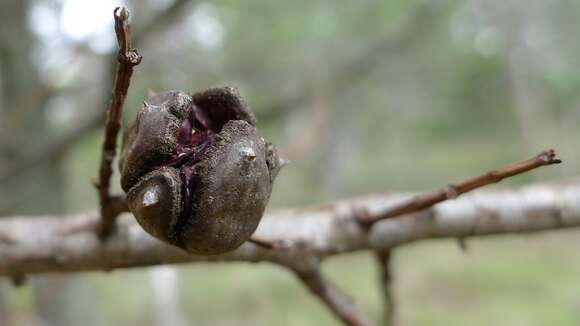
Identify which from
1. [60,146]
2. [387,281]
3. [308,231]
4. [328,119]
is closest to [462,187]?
[308,231]

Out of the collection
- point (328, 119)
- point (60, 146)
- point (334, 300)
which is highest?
point (328, 119)

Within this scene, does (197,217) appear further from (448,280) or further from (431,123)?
(431,123)

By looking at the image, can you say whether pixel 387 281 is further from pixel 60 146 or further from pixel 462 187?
pixel 60 146

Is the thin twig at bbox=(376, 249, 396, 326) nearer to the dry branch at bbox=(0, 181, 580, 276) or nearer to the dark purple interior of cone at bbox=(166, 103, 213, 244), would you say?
the dry branch at bbox=(0, 181, 580, 276)

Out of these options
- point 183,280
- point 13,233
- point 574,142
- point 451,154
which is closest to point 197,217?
point 13,233

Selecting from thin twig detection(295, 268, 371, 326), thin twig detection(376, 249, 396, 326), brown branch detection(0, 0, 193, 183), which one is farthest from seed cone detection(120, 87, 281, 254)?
brown branch detection(0, 0, 193, 183)

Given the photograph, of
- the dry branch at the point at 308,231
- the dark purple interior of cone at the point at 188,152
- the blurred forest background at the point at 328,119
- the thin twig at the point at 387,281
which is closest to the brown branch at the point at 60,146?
the blurred forest background at the point at 328,119

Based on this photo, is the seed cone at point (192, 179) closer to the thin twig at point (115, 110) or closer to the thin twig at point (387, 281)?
the thin twig at point (115, 110)
